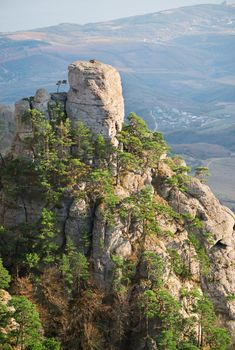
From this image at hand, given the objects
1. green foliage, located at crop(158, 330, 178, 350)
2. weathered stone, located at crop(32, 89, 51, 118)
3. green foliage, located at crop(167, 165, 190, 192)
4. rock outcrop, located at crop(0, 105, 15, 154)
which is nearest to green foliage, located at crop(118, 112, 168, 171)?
green foliage, located at crop(167, 165, 190, 192)

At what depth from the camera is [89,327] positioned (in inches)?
1781

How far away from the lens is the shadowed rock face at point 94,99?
53.1m

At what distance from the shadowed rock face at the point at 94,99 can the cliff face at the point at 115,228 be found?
0.09 meters

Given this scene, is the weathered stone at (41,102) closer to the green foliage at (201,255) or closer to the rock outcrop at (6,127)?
the green foliage at (201,255)

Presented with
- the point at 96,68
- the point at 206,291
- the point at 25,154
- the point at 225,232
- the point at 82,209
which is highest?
the point at 96,68

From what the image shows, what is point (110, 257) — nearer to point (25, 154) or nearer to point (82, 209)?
point (82, 209)

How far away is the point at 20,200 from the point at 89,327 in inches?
522

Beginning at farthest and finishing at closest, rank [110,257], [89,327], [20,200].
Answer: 1. [20,200]
2. [110,257]
3. [89,327]

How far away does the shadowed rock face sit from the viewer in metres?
53.1

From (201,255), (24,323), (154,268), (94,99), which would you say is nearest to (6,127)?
(94,99)

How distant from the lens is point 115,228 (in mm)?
49344

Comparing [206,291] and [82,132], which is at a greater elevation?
[82,132]

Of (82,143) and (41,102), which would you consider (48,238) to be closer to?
(82,143)

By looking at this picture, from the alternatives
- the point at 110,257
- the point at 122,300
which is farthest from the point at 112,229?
the point at 122,300
